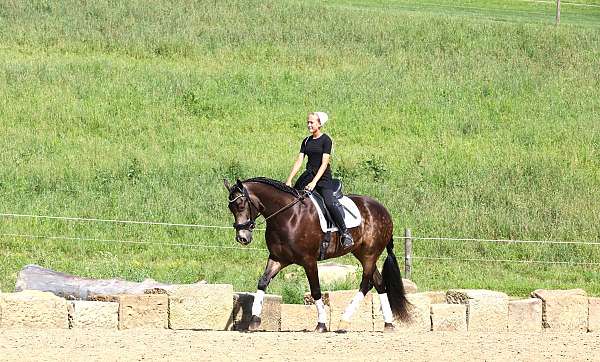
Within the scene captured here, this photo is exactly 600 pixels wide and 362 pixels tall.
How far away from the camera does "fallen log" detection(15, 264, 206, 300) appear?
48.8 ft

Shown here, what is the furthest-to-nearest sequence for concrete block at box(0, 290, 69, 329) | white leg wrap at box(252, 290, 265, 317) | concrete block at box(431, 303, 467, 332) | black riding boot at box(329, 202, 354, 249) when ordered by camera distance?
concrete block at box(431, 303, 467, 332), black riding boot at box(329, 202, 354, 249), white leg wrap at box(252, 290, 265, 317), concrete block at box(0, 290, 69, 329)

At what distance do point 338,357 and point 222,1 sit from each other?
3009cm

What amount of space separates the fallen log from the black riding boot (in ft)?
7.02

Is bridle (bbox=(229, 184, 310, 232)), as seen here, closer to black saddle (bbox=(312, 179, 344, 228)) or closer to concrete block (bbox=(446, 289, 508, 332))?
black saddle (bbox=(312, 179, 344, 228))

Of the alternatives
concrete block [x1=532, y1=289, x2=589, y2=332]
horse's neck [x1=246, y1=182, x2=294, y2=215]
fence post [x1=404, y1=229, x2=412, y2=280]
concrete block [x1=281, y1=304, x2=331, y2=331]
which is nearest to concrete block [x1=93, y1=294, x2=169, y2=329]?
concrete block [x1=281, y1=304, x2=331, y2=331]

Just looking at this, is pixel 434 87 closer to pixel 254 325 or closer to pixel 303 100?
pixel 303 100

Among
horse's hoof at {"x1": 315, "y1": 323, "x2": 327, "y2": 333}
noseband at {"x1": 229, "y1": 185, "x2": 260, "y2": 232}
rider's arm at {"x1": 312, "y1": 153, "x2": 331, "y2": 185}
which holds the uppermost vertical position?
rider's arm at {"x1": 312, "y1": 153, "x2": 331, "y2": 185}

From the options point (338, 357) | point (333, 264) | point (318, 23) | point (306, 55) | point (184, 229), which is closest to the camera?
point (338, 357)

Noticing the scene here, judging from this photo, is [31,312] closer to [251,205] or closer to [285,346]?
[251,205]

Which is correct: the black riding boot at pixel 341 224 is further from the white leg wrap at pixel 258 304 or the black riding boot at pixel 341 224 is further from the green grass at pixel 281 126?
the green grass at pixel 281 126

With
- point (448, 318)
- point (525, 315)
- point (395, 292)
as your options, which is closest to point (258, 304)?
point (395, 292)

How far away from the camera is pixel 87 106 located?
29297mm

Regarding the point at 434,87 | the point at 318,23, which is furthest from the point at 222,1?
the point at 434,87

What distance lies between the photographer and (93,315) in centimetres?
1377
